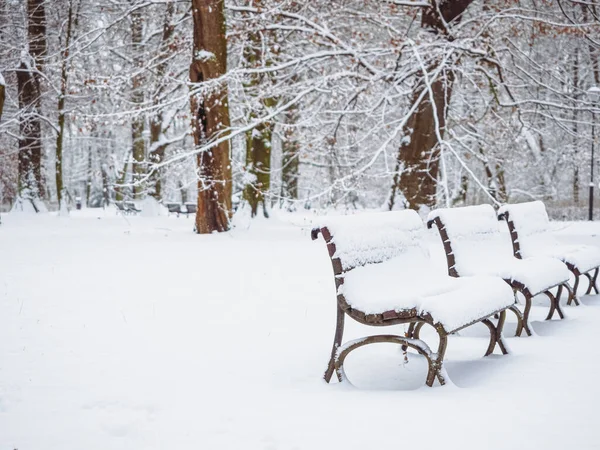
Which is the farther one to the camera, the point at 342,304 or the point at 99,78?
the point at 99,78

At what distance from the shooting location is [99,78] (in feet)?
47.4

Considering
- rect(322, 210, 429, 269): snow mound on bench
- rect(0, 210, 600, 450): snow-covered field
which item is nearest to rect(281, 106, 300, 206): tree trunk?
rect(0, 210, 600, 450): snow-covered field

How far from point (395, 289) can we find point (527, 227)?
11.1 ft

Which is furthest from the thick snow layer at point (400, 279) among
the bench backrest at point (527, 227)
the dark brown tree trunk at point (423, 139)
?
the dark brown tree trunk at point (423, 139)

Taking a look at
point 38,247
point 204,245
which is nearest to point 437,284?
point 204,245

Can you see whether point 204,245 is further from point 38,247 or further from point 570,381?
point 570,381

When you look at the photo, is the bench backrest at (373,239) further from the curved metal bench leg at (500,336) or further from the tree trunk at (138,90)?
the tree trunk at (138,90)

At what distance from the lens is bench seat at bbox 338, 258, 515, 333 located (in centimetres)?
361

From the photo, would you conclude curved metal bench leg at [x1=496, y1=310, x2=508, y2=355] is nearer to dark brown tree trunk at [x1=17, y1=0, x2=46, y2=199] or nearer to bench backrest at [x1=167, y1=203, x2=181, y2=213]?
dark brown tree trunk at [x1=17, y1=0, x2=46, y2=199]

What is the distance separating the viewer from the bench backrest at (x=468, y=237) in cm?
513

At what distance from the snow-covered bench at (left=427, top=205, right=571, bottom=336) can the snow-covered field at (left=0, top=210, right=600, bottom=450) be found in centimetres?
42

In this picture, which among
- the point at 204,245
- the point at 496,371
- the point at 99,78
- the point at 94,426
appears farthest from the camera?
the point at 99,78

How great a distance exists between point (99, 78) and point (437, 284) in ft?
40.3

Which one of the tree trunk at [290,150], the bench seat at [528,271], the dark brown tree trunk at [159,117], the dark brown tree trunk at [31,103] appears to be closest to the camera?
the bench seat at [528,271]
